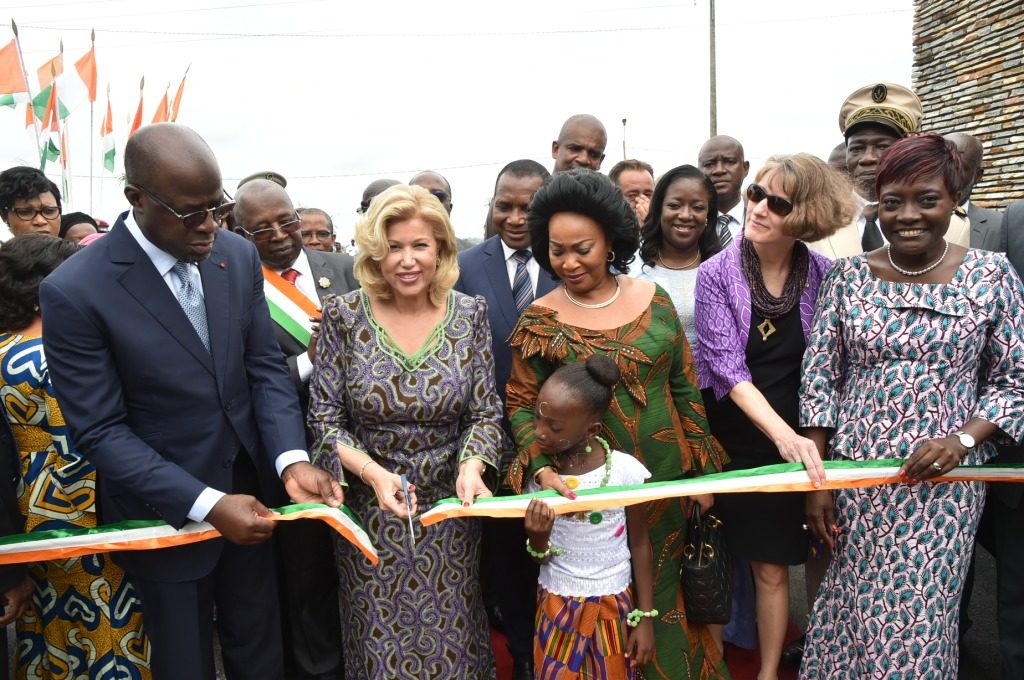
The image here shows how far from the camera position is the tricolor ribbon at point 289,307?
12.2 feet

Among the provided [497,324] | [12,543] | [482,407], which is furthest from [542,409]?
[12,543]

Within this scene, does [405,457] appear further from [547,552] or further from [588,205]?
[588,205]

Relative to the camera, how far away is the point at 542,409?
8.55 ft

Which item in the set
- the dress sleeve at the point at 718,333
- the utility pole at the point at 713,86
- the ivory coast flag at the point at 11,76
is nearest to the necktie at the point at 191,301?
the dress sleeve at the point at 718,333

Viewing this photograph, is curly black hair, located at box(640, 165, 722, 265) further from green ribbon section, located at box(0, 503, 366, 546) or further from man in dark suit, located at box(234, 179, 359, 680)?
green ribbon section, located at box(0, 503, 366, 546)

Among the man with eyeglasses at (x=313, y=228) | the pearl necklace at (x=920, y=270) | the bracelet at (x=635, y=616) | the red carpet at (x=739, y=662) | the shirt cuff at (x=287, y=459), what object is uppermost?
the man with eyeglasses at (x=313, y=228)

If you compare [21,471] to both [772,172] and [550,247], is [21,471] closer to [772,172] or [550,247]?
[550,247]

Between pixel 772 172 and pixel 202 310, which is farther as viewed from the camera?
pixel 772 172

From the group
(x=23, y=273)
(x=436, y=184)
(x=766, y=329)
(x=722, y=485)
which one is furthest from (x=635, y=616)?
(x=436, y=184)

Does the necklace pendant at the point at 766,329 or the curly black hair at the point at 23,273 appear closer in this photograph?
the curly black hair at the point at 23,273

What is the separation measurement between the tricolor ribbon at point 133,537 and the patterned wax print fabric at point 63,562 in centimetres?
28

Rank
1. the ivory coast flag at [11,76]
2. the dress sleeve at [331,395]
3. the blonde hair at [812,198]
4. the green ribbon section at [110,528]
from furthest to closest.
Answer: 1. the ivory coast flag at [11,76]
2. the blonde hair at [812,198]
3. the dress sleeve at [331,395]
4. the green ribbon section at [110,528]

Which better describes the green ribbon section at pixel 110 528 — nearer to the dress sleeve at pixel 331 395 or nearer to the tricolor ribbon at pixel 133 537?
the tricolor ribbon at pixel 133 537

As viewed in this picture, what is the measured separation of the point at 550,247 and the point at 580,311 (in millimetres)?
292
